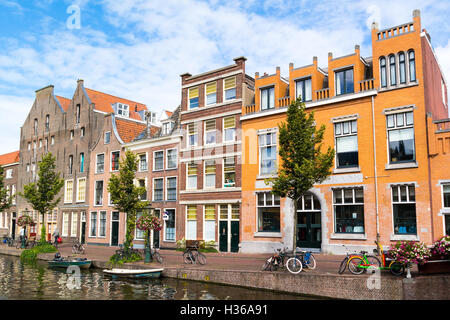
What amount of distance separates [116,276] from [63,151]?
28723 millimetres

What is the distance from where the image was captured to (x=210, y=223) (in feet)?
103

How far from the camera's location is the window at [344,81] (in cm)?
2498

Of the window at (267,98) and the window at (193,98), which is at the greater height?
the window at (193,98)

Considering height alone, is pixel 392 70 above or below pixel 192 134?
above

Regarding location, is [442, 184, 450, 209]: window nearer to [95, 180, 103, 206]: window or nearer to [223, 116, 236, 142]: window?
[223, 116, 236, 142]: window

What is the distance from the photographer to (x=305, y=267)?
18.2 m

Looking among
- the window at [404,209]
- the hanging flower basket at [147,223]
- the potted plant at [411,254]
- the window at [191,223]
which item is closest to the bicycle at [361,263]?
the potted plant at [411,254]

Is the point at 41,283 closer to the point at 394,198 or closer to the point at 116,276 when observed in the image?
the point at 116,276

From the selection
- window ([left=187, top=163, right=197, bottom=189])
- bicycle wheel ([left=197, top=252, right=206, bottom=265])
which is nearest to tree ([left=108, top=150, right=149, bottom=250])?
bicycle wheel ([left=197, top=252, right=206, bottom=265])

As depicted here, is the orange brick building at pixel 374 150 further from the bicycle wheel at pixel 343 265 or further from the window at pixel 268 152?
the bicycle wheel at pixel 343 265

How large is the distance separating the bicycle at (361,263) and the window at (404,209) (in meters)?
6.55

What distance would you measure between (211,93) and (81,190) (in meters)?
19.9

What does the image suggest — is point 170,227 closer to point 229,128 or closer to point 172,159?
point 172,159

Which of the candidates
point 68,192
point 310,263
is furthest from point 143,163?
point 310,263
